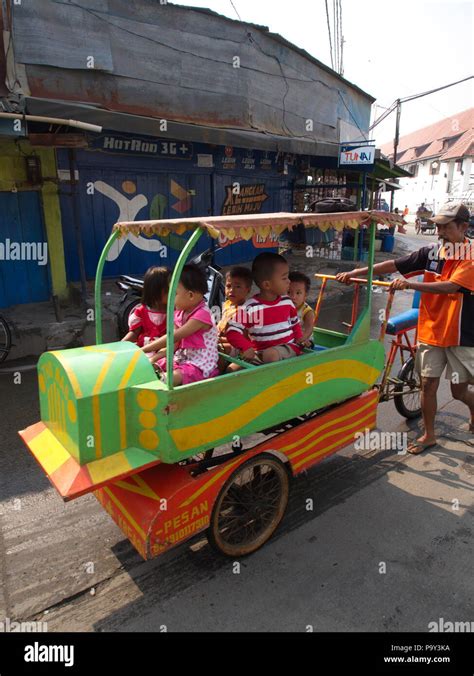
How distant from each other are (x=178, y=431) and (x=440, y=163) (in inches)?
2127

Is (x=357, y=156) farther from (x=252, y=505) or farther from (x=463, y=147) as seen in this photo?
(x=463, y=147)

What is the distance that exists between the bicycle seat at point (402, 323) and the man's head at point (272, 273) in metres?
1.73

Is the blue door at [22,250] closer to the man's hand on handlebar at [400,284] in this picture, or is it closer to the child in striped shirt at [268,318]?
the child in striped shirt at [268,318]

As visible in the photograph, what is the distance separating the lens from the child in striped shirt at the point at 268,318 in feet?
10.5

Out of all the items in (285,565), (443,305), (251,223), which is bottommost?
(285,565)

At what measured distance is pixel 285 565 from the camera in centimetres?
288

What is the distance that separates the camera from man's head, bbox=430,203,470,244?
3752 mm

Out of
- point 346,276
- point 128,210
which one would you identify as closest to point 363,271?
point 346,276

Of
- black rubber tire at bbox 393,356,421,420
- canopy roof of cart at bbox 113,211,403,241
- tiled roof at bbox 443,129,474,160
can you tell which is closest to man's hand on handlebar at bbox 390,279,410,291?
canopy roof of cart at bbox 113,211,403,241

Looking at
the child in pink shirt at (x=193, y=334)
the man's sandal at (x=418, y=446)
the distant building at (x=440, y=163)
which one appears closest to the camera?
the child in pink shirt at (x=193, y=334)

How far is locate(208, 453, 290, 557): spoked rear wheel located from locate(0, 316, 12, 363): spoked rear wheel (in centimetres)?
458

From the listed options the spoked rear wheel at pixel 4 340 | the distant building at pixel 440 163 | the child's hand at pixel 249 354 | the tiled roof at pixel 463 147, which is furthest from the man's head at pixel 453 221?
the tiled roof at pixel 463 147

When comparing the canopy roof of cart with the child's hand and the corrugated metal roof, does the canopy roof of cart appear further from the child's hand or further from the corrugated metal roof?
the corrugated metal roof

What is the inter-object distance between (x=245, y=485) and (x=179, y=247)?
25.3 feet
